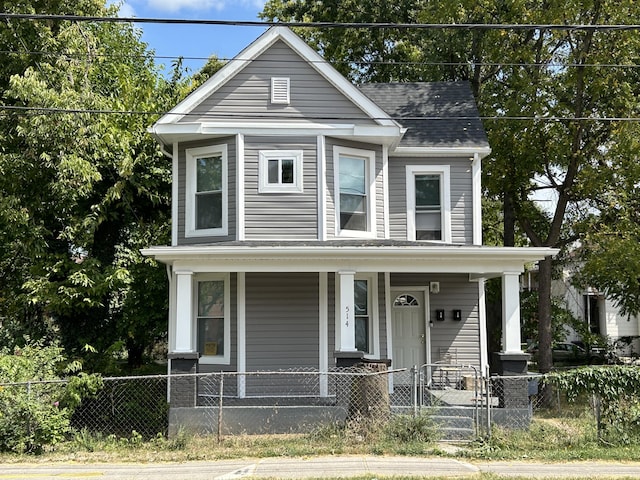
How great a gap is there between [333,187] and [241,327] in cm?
360

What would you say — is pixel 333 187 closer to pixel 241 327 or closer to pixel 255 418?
pixel 241 327

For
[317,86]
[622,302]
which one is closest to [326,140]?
[317,86]

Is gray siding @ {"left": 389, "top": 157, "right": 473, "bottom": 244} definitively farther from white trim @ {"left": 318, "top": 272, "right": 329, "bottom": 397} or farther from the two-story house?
white trim @ {"left": 318, "top": 272, "right": 329, "bottom": 397}

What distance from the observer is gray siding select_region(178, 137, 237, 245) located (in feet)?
44.6

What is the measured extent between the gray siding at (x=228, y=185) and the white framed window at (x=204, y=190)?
11cm

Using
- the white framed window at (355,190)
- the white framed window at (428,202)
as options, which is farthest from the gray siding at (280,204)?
the white framed window at (428,202)

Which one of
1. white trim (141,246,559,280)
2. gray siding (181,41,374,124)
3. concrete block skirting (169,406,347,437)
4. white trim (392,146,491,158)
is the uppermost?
gray siding (181,41,374,124)

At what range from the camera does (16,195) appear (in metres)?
16.1

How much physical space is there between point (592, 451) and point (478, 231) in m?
6.65

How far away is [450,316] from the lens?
15.0 meters

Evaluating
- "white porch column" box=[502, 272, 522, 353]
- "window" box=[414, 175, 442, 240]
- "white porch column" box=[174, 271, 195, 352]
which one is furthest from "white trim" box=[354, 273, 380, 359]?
"white porch column" box=[174, 271, 195, 352]

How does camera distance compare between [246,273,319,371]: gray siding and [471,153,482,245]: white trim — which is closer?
[246,273,319,371]: gray siding

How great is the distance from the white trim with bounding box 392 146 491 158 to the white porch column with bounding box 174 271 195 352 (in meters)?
6.01

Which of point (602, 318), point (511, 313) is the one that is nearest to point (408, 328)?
point (511, 313)
